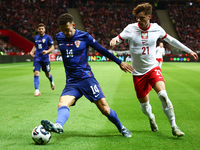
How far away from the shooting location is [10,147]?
12.1 feet

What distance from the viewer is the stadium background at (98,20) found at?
123 ft

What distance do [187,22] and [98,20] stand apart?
16269 millimetres

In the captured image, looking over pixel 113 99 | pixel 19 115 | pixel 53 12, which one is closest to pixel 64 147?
pixel 19 115

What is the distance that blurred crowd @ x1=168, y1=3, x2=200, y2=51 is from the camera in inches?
1678

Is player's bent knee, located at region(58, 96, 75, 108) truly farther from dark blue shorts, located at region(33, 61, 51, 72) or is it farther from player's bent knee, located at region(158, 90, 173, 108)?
dark blue shorts, located at region(33, 61, 51, 72)

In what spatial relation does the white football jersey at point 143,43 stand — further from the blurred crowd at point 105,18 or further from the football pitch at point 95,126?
the blurred crowd at point 105,18

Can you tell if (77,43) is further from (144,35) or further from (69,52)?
(144,35)

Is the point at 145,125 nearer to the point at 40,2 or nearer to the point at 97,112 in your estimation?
the point at 97,112

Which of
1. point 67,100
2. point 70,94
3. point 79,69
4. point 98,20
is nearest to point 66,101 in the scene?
point 67,100

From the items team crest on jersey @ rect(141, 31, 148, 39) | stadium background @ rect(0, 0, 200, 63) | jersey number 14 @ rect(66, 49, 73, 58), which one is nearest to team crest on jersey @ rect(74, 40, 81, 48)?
jersey number 14 @ rect(66, 49, 73, 58)

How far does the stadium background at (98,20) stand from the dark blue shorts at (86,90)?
29.7 m

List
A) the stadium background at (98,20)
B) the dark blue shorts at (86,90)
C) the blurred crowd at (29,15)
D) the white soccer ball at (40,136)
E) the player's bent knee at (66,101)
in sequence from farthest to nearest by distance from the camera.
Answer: the blurred crowd at (29,15) < the stadium background at (98,20) < the dark blue shorts at (86,90) < the player's bent knee at (66,101) < the white soccer ball at (40,136)

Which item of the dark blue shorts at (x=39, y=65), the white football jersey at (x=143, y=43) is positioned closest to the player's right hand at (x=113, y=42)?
the white football jersey at (x=143, y=43)

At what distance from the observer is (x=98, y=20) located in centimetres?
4622
